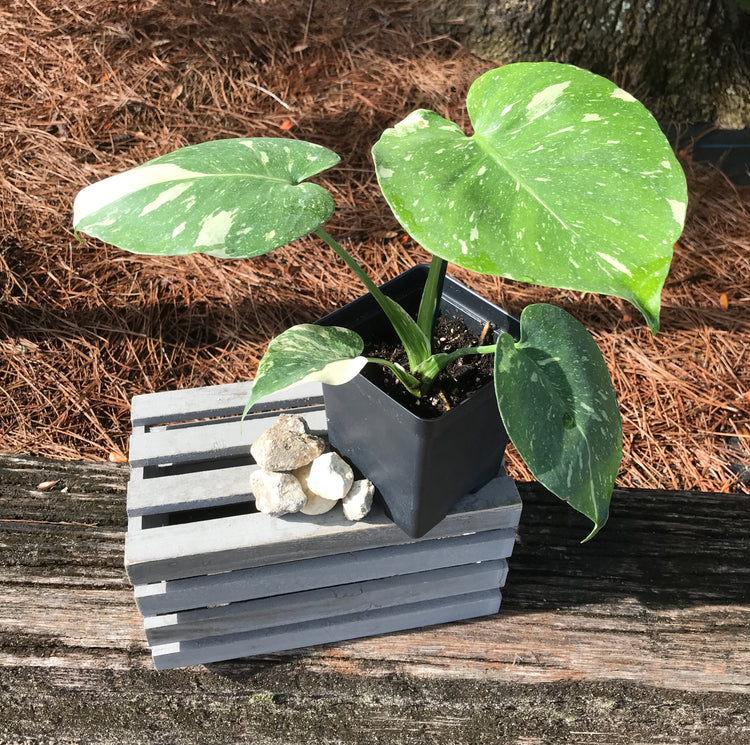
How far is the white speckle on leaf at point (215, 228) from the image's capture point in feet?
2.15

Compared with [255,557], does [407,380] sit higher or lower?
higher

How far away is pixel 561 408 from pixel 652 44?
5.82 ft

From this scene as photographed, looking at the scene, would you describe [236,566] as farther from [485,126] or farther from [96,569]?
[485,126]

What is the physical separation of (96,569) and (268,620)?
0.28 meters

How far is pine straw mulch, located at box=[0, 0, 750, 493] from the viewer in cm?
152

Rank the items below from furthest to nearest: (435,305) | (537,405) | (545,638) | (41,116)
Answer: (41,116), (545,638), (435,305), (537,405)

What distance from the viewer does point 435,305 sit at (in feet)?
2.76

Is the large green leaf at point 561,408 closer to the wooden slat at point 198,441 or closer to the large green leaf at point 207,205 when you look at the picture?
the large green leaf at point 207,205

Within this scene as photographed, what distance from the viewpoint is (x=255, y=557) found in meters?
0.86

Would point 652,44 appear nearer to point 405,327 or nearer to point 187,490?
point 405,327

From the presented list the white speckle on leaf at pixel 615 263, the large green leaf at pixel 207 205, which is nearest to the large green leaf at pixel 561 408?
the white speckle on leaf at pixel 615 263

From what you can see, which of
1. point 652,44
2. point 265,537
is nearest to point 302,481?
point 265,537

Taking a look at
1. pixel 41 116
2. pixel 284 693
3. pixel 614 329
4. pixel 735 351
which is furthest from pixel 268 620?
pixel 41 116

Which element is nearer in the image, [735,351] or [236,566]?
[236,566]
